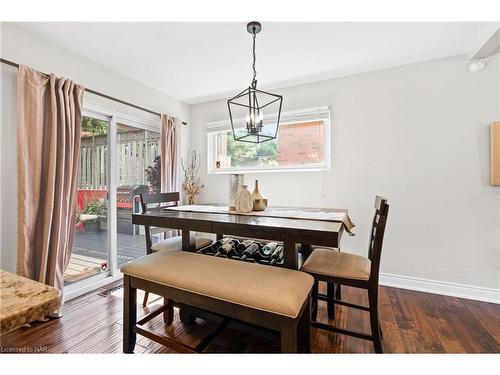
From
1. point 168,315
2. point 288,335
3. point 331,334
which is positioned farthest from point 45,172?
point 331,334

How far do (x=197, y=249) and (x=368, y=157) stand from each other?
210cm

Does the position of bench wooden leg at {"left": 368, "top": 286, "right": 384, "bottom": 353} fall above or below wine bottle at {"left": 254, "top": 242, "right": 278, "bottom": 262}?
below

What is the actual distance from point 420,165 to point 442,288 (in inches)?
50.0

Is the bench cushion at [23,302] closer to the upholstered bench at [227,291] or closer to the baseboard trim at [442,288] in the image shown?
the upholstered bench at [227,291]

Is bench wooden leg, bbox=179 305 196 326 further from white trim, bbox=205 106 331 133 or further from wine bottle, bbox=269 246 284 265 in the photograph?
white trim, bbox=205 106 331 133

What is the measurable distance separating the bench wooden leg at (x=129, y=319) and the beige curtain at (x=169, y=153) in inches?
71.1

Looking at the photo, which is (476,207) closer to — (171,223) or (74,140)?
(171,223)

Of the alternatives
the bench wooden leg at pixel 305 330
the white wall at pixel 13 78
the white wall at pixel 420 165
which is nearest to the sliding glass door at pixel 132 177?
the white wall at pixel 13 78

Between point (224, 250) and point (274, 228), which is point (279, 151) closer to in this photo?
point (224, 250)

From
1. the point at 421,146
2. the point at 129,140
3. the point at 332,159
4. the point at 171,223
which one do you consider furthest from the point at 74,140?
the point at 421,146

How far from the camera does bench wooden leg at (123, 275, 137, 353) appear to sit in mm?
1501

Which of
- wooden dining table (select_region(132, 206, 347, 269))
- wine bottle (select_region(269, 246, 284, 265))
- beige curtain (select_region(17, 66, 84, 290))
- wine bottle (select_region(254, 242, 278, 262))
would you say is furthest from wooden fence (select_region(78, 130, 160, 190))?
wine bottle (select_region(269, 246, 284, 265))

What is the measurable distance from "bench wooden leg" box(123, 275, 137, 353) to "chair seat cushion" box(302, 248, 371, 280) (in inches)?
45.0

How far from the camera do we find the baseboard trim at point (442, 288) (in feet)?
7.47
